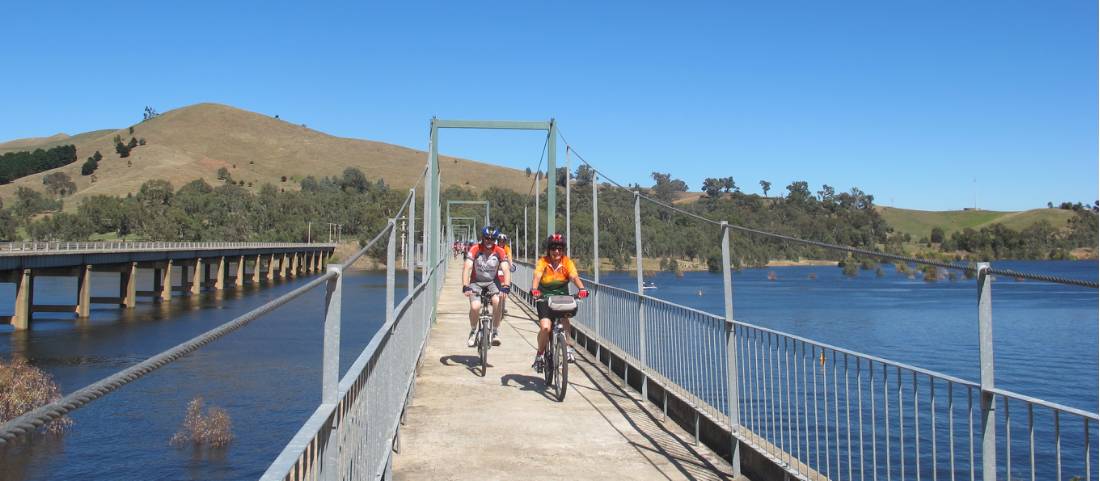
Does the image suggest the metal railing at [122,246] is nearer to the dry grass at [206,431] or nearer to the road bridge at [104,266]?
the road bridge at [104,266]

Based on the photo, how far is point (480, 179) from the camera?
181500mm

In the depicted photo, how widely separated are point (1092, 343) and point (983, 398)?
3542 cm

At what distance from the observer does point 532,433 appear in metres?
7.29

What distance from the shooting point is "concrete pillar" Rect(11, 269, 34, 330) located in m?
36.4

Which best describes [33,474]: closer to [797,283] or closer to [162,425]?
[162,425]

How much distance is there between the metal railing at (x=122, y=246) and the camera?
140 feet

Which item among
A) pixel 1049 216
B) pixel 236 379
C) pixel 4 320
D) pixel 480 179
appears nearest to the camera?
pixel 236 379

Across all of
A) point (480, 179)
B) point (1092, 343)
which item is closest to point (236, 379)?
point (1092, 343)

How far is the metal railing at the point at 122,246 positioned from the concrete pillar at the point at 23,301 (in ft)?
4.41

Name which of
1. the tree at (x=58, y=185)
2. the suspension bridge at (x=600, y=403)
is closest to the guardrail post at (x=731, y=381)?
the suspension bridge at (x=600, y=403)

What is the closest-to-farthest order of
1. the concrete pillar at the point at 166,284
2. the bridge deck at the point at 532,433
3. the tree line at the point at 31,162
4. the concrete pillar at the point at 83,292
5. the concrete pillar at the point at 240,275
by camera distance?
the bridge deck at the point at 532,433, the concrete pillar at the point at 83,292, the concrete pillar at the point at 166,284, the concrete pillar at the point at 240,275, the tree line at the point at 31,162

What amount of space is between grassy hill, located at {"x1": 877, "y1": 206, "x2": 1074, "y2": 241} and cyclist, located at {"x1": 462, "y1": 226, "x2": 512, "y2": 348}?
549 ft

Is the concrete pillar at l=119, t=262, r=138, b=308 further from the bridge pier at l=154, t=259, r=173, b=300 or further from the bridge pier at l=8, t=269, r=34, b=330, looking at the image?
the bridge pier at l=8, t=269, r=34, b=330

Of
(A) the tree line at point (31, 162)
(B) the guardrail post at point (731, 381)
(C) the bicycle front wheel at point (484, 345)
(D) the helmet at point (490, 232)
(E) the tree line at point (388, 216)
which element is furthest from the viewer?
(A) the tree line at point (31, 162)
